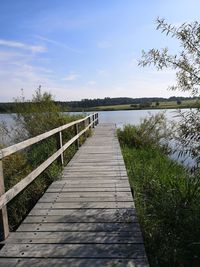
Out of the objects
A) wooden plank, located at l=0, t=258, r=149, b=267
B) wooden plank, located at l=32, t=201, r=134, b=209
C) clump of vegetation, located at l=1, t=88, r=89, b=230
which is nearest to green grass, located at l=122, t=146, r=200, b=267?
wooden plank, located at l=32, t=201, r=134, b=209

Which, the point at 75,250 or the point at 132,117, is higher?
the point at 75,250

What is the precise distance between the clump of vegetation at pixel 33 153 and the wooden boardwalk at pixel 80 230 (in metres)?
0.63

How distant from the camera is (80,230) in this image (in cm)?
385

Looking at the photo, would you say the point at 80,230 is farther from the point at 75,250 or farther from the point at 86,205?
the point at 86,205

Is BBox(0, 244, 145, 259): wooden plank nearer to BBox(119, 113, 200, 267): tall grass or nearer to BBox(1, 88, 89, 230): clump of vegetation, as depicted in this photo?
BBox(119, 113, 200, 267): tall grass

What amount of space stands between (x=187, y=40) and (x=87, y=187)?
9.39 ft

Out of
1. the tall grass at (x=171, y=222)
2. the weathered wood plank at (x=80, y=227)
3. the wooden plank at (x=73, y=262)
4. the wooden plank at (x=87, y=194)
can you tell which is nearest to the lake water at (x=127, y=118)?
the tall grass at (x=171, y=222)

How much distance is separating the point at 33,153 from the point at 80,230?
674 cm

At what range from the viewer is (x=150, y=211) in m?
4.98

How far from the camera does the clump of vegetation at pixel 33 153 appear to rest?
19.9ft

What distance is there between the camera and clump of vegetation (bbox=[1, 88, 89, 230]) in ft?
19.9

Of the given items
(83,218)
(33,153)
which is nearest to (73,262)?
(83,218)

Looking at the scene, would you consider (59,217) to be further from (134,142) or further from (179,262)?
(134,142)

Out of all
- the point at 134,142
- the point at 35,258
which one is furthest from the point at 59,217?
the point at 134,142
